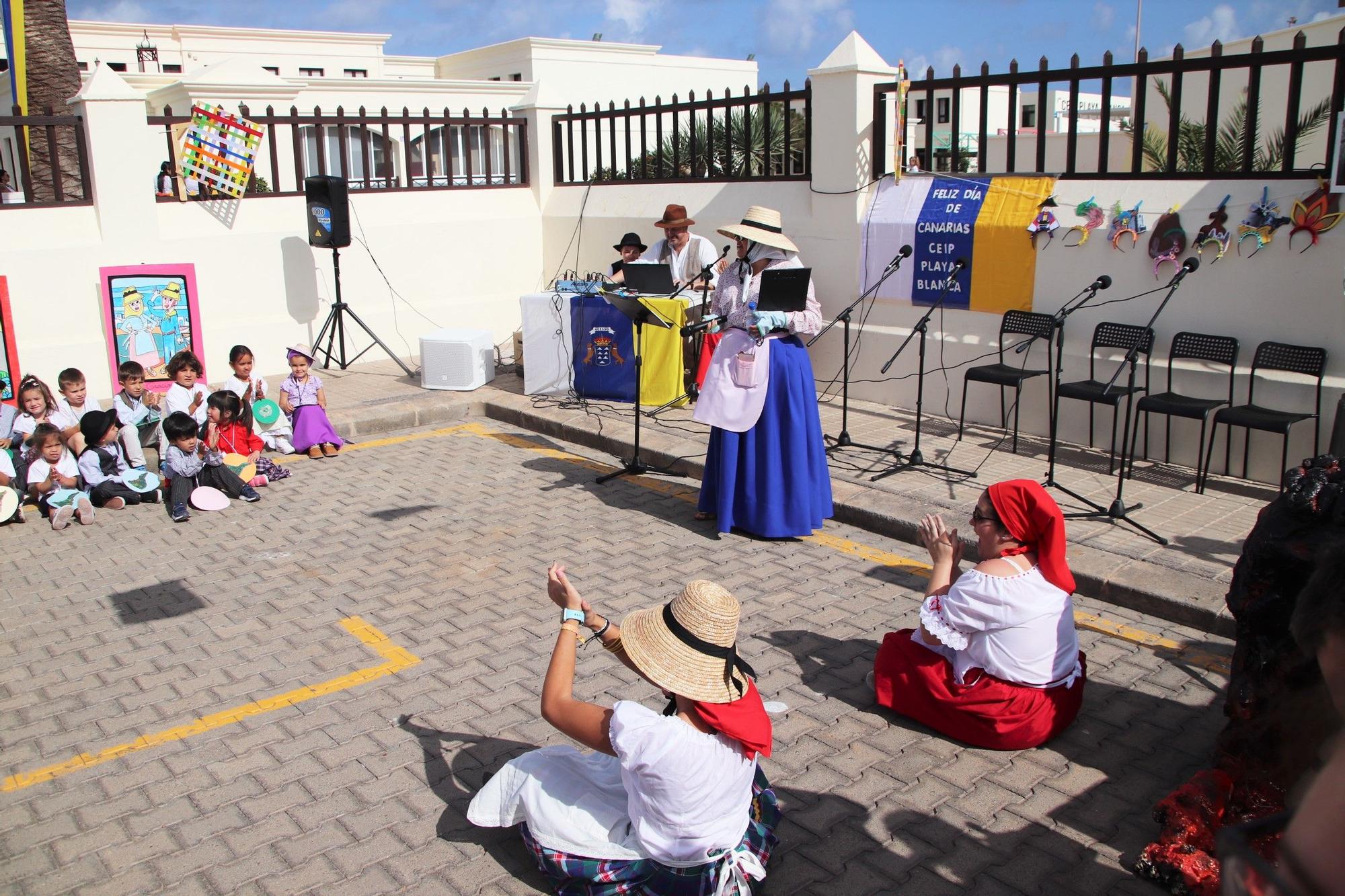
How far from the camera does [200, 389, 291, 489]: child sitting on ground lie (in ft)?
27.7

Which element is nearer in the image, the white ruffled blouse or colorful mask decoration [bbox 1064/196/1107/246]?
the white ruffled blouse

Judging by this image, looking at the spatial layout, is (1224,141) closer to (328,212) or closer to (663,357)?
(663,357)

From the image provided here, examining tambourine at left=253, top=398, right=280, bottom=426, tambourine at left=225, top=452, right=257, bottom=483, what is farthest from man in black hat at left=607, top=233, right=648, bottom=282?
tambourine at left=225, top=452, right=257, bottom=483

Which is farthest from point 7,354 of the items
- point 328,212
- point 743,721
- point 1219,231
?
point 1219,231

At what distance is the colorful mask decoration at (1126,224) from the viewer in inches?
322

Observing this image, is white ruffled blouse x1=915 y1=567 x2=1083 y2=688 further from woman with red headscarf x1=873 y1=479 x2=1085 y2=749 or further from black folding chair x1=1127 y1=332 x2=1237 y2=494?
black folding chair x1=1127 y1=332 x2=1237 y2=494

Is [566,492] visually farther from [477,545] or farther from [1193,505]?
[1193,505]

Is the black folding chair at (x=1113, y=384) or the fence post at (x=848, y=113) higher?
the fence post at (x=848, y=113)

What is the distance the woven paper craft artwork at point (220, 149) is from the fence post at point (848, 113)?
5956 mm

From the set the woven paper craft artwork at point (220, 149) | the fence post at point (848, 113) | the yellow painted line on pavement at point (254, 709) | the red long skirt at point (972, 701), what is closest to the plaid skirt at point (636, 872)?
the red long skirt at point (972, 701)

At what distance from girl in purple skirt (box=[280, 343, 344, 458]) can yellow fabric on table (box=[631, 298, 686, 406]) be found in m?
2.91

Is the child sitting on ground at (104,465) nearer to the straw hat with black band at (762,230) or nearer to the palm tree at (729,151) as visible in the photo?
the straw hat with black band at (762,230)

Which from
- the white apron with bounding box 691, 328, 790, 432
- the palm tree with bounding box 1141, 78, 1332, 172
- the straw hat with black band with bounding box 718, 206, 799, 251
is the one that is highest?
the palm tree with bounding box 1141, 78, 1332, 172

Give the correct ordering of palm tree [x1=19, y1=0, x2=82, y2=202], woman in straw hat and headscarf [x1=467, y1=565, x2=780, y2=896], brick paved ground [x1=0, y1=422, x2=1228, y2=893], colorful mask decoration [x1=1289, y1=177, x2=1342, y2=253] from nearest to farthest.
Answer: woman in straw hat and headscarf [x1=467, y1=565, x2=780, y2=896] → brick paved ground [x1=0, y1=422, x2=1228, y2=893] → colorful mask decoration [x1=1289, y1=177, x2=1342, y2=253] → palm tree [x1=19, y1=0, x2=82, y2=202]
